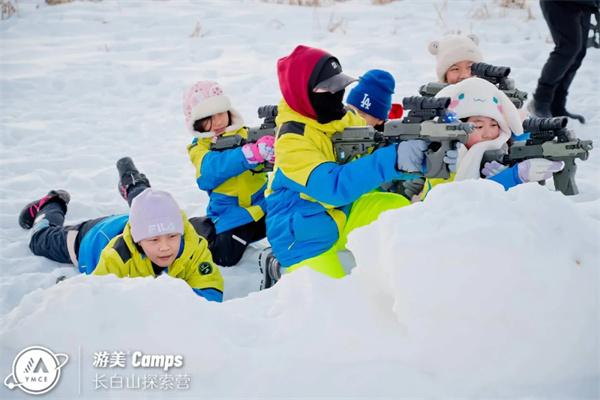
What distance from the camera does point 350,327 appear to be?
5.79ft

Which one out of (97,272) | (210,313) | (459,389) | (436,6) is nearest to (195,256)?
(97,272)

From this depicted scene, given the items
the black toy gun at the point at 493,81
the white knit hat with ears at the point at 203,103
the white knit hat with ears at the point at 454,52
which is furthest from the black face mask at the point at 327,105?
the white knit hat with ears at the point at 454,52

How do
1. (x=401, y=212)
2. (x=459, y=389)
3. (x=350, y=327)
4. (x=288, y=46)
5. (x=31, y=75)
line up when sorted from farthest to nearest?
(x=288, y=46)
(x=31, y=75)
(x=401, y=212)
(x=350, y=327)
(x=459, y=389)

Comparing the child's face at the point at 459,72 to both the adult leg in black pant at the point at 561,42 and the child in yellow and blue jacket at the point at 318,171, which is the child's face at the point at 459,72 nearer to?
the child in yellow and blue jacket at the point at 318,171

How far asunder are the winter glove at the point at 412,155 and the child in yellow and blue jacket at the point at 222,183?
1.35 m

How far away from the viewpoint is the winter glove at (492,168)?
339 centimetres

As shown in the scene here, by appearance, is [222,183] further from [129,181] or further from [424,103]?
[424,103]

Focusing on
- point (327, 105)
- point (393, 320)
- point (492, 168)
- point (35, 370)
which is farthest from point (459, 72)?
point (35, 370)

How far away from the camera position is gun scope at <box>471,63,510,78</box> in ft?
13.3

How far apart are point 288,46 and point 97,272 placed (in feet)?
18.8

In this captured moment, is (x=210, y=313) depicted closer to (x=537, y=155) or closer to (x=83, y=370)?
(x=83, y=370)

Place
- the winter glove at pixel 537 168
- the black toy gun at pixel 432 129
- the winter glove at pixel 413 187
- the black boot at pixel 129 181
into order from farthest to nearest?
the black boot at pixel 129 181
the winter glove at pixel 413 187
the winter glove at pixel 537 168
the black toy gun at pixel 432 129

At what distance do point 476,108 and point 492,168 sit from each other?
0.32 m

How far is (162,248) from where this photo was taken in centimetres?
342
